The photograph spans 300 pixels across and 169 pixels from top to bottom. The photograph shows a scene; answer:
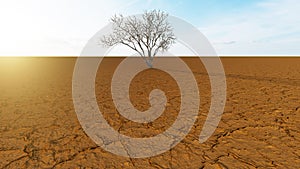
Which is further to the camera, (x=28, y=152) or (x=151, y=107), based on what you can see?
(x=151, y=107)

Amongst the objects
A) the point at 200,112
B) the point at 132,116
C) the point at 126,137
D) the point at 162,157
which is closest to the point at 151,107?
the point at 132,116

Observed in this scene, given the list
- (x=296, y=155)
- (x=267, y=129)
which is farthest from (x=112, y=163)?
(x=267, y=129)

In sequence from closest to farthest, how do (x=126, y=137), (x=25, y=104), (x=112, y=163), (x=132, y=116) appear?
1. (x=112, y=163)
2. (x=126, y=137)
3. (x=132, y=116)
4. (x=25, y=104)

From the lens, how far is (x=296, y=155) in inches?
139

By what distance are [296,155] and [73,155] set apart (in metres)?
4.02

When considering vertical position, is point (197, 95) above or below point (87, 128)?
above

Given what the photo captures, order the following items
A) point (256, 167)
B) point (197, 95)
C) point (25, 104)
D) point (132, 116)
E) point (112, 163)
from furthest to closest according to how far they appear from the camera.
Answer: point (197, 95), point (25, 104), point (132, 116), point (112, 163), point (256, 167)

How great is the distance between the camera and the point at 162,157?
3.62 m

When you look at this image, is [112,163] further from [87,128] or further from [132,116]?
[132,116]

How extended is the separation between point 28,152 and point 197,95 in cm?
645

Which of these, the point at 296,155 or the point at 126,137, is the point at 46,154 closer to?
the point at 126,137

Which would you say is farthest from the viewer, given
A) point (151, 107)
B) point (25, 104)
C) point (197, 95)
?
point (197, 95)

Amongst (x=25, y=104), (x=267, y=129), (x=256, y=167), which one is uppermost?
(x=25, y=104)

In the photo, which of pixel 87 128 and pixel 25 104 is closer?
pixel 87 128
